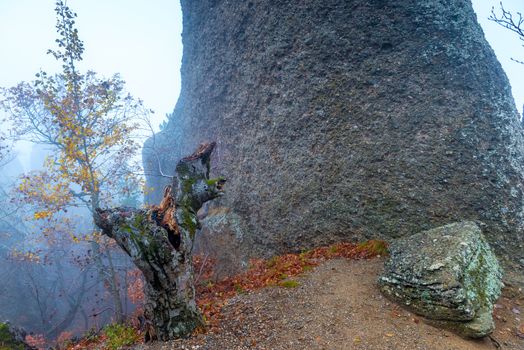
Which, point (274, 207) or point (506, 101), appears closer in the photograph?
point (506, 101)

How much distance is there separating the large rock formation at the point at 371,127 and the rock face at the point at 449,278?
52.5 inches

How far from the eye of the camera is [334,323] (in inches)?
239

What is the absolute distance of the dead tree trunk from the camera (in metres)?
5.40

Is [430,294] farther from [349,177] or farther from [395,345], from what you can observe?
[349,177]

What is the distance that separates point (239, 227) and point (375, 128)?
6.23 meters

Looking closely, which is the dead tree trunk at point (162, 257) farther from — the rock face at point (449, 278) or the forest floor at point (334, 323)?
the rock face at point (449, 278)

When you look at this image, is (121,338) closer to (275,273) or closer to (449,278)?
(275,273)

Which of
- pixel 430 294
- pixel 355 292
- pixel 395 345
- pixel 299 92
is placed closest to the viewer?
pixel 395 345

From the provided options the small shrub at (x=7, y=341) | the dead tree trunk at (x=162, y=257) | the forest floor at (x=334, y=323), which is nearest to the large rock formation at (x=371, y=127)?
the forest floor at (x=334, y=323)

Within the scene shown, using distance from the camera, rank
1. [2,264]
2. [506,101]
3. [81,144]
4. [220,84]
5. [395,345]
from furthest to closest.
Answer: [2,264]
[220,84]
[81,144]
[506,101]
[395,345]

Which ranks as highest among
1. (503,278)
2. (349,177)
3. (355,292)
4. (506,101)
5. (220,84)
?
(220,84)

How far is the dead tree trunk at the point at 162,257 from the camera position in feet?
17.7

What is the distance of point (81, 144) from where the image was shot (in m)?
12.4

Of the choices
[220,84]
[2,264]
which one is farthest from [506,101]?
[2,264]
